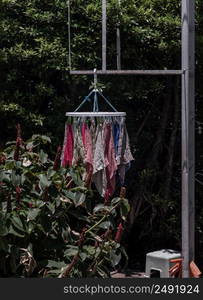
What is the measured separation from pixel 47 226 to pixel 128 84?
246 cm

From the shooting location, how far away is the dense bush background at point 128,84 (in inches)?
204

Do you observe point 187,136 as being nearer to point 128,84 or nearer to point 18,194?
point 18,194

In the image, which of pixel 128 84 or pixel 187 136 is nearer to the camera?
pixel 187 136

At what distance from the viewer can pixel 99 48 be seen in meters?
5.30

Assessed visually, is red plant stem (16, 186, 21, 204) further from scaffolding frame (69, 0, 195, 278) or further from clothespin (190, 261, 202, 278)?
clothespin (190, 261, 202, 278)

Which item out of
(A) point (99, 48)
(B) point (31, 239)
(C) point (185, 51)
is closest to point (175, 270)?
(B) point (31, 239)

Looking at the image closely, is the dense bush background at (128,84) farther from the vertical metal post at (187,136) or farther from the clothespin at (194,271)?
the clothespin at (194,271)

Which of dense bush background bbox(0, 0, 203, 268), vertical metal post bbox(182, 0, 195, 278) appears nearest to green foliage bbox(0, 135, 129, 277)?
vertical metal post bbox(182, 0, 195, 278)

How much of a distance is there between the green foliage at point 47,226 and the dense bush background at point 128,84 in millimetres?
1853

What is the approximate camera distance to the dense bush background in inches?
204

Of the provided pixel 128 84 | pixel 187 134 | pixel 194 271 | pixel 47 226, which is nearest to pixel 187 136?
pixel 187 134

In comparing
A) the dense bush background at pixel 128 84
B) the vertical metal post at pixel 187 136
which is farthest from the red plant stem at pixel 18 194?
the dense bush background at pixel 128 84

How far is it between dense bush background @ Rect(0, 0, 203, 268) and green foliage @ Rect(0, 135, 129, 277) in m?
1.85

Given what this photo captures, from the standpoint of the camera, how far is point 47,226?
10.7ft
